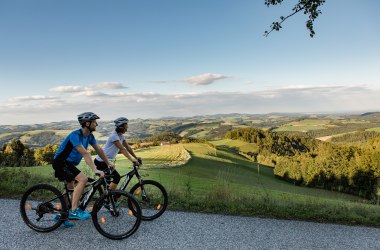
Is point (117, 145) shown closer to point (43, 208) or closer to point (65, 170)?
point (65, 170)

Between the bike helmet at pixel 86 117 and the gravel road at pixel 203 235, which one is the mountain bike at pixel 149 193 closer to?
the gravel road at pixel 203 235

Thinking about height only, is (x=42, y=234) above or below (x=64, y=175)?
below

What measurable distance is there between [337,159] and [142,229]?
252 ft

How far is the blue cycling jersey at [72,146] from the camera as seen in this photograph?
5625 millimetres

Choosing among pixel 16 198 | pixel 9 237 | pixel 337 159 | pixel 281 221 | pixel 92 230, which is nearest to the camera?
pixel 9 237

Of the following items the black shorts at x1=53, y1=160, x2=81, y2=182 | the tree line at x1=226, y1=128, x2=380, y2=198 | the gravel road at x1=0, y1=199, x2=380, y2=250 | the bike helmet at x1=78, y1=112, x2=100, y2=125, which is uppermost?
the bike helmet at x1=78, y1=112, x2=100, y2=125

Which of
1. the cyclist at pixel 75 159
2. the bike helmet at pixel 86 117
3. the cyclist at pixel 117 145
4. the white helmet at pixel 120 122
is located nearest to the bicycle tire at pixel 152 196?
the cyclist at pixel 117 145

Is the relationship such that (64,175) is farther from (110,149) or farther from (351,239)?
(351,239)

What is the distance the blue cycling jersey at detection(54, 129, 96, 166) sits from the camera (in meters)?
5.62

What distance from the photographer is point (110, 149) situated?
704 cm

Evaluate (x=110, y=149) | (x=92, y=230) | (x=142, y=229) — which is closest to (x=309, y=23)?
(x=110, y=149)

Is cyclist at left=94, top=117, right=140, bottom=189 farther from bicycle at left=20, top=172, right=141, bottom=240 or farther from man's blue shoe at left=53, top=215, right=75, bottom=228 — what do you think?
man's blue shoe at left=53, top=215, right=75, bottom=228

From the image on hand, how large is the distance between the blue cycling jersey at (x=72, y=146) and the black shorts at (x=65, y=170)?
8cm

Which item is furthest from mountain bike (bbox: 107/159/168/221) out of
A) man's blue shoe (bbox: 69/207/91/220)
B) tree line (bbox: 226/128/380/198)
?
tree line (bbox: 226/128/380/198)
